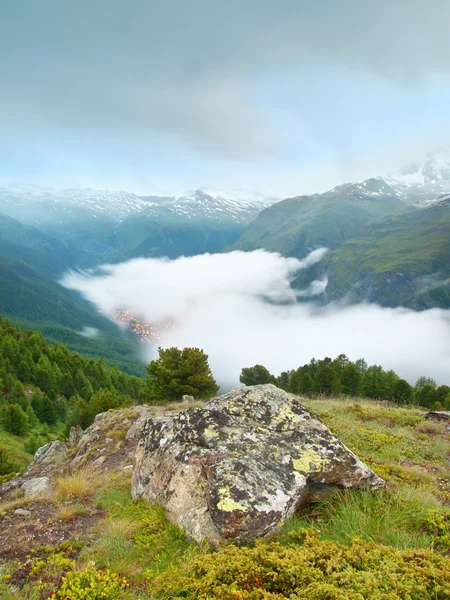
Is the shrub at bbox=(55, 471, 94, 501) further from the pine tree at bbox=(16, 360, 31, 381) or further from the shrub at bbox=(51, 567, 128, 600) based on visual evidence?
the pine tree at bbox=(16, 360, 31, 381)

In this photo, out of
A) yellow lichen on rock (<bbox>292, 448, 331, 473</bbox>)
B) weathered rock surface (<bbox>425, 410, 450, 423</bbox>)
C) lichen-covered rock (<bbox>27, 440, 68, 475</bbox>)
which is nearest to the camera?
yellow lichen on rock (<bbox>292, 448, 331, 473</bbox>)

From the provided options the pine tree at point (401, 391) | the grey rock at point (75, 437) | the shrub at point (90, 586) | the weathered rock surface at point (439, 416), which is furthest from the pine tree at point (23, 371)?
the shrub at point (90, 586)

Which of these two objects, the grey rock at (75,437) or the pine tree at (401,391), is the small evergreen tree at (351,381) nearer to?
the pine tree at (401,391)

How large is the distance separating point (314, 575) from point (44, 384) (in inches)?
4301

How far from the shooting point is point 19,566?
645 cm

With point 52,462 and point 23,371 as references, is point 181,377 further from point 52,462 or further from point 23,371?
point 23,371

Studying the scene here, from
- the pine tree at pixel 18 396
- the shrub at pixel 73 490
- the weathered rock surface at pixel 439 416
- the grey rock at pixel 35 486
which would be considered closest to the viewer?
the shrub at pixel 73 490

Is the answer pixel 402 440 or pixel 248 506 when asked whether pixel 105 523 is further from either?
pixel 402 440

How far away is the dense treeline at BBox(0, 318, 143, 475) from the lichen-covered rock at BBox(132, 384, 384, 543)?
46.8 meters

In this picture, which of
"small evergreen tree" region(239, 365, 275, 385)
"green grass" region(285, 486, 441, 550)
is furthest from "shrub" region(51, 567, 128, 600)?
"small evergreen tree" region(239, 365, 275, 385)

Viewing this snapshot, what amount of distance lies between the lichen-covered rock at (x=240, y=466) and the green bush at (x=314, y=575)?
137cm

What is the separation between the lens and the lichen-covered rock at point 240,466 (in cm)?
671

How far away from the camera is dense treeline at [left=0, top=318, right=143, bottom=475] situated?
65688 mm

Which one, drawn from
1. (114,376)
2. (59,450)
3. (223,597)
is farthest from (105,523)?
(114,376)
